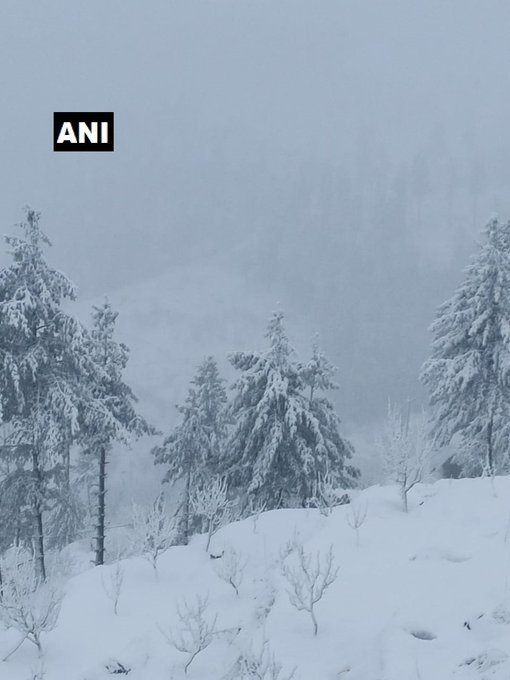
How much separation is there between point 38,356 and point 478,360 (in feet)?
43.7

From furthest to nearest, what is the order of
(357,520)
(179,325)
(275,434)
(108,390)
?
(179,325)
(108,390)
(275,434)
(357,520)

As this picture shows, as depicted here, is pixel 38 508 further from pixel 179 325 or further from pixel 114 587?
pixel 179 325

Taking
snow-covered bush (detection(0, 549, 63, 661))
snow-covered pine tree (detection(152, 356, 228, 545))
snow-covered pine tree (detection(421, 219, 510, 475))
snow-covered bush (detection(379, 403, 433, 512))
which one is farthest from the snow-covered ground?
snow-covered pine tree (detection(152, 356, 228, 545))

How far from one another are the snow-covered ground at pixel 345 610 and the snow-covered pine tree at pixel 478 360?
7.11 m

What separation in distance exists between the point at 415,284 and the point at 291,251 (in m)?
29.1

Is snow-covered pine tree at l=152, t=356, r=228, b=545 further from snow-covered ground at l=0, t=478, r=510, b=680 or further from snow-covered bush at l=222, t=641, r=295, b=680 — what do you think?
snow-covered bush at l=222, t=641, r=295, b=680

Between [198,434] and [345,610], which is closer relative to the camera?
[345,610]

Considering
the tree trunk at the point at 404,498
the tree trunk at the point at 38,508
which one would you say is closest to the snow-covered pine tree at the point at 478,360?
the tree trunk at the point at 404,498

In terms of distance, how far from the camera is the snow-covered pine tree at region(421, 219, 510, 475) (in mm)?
18391

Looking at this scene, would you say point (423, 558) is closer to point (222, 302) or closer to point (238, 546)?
point (238, 546)

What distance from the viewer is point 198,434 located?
1004 inches

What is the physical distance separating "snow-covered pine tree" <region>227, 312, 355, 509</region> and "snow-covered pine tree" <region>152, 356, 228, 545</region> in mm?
4471

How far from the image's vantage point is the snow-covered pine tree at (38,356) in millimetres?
14453

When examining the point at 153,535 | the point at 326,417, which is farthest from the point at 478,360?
the point at 153,535
